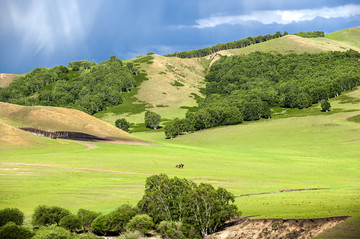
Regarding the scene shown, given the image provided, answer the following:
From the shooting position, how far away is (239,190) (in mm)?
59656

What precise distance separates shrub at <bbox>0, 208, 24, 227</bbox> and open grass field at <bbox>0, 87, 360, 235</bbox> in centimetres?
524

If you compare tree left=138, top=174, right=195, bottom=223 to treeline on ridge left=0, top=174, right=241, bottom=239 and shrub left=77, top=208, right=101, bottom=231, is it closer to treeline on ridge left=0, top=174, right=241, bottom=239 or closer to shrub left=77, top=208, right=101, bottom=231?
treeline on ridge left=0, top=174, right=241, bottom=239

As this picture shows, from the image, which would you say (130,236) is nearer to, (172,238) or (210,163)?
(172,238)

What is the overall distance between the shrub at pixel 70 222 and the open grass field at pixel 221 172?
6343 mm

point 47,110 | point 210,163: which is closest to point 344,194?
point 210,163

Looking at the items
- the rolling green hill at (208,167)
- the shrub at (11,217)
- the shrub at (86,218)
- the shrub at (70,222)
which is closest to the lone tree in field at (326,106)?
the rolling green hill at (208,167)

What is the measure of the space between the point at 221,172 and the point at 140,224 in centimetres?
3778

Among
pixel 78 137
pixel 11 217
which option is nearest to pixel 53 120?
pixel 78 137

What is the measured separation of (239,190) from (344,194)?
618 inches

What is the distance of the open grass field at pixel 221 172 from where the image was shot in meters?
50.1

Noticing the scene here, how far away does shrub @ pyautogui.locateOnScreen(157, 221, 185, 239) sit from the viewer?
139ft

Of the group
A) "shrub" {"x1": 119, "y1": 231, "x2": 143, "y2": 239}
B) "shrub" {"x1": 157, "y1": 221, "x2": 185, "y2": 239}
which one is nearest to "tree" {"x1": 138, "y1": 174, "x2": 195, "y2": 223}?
"shrub" {"x1": 157, "y1": 221, "x2": 185, "y2": 239}

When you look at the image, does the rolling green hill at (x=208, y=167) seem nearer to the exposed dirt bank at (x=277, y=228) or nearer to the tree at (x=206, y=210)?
the exposed dirt bank at (x=277, y=228)

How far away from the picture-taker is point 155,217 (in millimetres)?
46750
